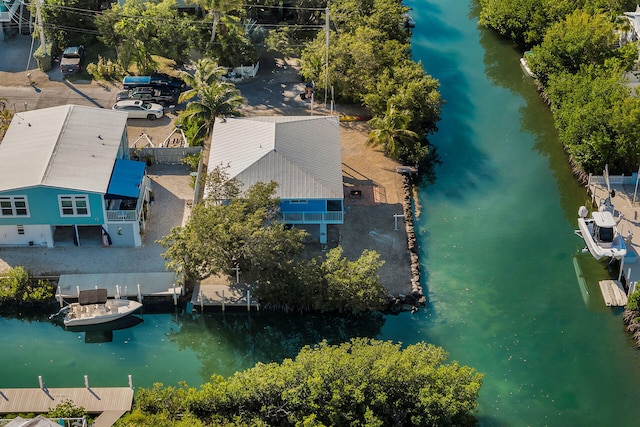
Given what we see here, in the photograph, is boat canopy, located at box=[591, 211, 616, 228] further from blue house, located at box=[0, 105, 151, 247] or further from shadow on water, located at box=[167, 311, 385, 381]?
blue house, located at box=[0, 105, 151, 247]

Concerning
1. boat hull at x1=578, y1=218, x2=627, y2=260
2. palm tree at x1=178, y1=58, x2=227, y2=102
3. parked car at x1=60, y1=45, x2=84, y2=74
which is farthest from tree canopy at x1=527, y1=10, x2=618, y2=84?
parked car at x1=60, y1=45, x2=84, y2=74

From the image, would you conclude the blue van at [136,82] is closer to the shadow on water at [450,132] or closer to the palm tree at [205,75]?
the palm tree at [205,75]

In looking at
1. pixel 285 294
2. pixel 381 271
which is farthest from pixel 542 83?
pixel 285 294

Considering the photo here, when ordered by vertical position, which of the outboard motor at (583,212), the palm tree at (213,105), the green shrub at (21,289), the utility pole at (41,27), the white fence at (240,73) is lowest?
the green shrub at (21,289)

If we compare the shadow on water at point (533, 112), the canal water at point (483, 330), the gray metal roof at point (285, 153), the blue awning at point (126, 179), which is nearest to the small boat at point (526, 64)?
the shadow on water at point (533, 112)

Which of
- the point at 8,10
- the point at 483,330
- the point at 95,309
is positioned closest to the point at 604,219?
the point at 483,330

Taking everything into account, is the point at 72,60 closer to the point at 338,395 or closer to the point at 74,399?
the point at 74,399

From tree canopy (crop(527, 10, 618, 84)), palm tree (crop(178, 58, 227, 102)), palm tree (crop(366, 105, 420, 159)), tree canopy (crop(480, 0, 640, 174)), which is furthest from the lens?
tree canopy (crop(527, 10, 618, 84))
